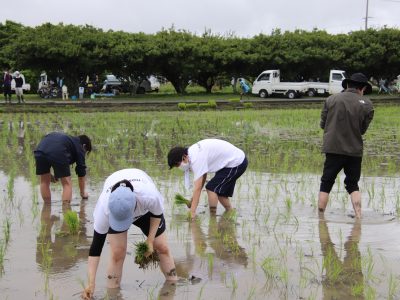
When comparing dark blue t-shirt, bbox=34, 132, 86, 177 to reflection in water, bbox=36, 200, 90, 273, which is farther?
dark blue t-shirt, bbox=34, 132, 86, 177

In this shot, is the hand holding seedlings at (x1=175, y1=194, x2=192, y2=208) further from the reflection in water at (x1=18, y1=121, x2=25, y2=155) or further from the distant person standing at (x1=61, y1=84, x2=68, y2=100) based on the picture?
the distant person standing at (x1=61, y1=84, x2=68, y2=100)

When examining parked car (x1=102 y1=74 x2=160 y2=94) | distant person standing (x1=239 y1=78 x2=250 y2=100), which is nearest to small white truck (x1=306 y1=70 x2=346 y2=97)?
distant person standing (x1=239 y1=78 x2=250 y2=100)

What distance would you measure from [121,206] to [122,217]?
0.11m

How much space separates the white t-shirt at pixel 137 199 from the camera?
141 inches

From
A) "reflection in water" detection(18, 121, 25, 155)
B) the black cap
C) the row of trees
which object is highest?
the row of trees

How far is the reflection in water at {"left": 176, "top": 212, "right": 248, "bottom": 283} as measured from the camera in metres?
4.50

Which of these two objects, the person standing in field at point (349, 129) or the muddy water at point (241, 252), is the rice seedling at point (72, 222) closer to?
the muddy water at point (241, 252)

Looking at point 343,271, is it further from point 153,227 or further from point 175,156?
point 175,156

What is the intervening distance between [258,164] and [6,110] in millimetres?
13943

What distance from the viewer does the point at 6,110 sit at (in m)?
20.9

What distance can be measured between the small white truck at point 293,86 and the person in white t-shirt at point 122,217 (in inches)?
1035

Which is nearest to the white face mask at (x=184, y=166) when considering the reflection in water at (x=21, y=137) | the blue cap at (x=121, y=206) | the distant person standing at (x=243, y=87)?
the blue cap at (x=121, y=206)

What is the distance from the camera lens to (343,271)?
4.25 meters

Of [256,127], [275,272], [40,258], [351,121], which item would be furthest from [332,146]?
[256,127]
